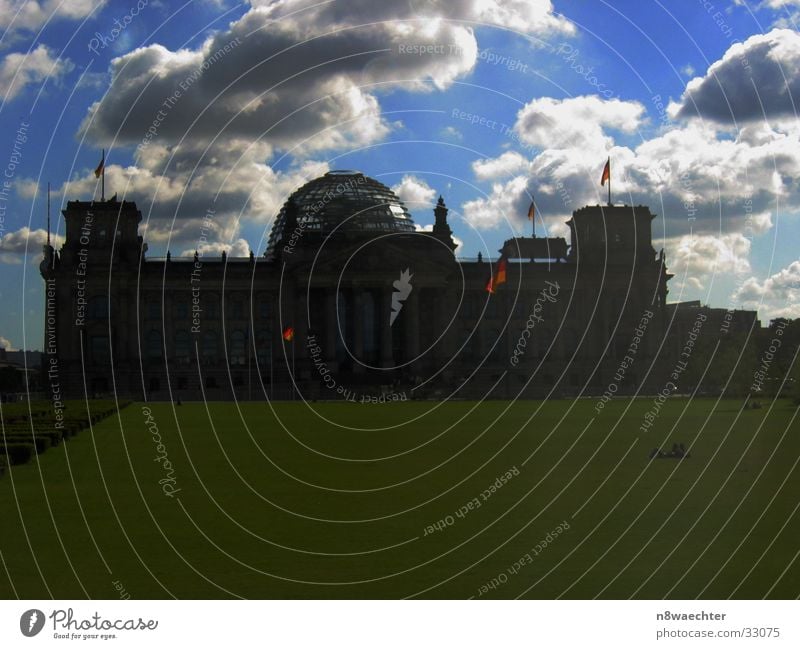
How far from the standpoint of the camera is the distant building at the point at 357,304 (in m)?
122

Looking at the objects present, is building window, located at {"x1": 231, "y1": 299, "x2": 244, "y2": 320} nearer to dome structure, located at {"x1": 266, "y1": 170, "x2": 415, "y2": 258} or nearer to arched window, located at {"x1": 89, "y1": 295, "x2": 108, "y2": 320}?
dome structure, located at {"x1": 266, "y1": 170, "x2": 415, "y2": 258}

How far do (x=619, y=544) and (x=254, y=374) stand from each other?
100781 mm

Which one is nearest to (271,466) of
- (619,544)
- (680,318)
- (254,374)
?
(619,544)

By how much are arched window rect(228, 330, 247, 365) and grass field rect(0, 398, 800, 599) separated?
79.2m

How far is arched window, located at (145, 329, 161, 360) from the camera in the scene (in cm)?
12638

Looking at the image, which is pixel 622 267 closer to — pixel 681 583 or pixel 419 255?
pixel 419 255

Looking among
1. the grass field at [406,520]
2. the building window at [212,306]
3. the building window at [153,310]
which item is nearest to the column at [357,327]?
the building window at [212,306]

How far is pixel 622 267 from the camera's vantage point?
Result: 5064 inches

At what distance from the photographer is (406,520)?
2595 cm

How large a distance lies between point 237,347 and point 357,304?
1441cm

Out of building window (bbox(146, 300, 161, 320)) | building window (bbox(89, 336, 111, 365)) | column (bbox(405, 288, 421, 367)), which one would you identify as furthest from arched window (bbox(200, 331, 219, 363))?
column (bbox(405, 288, 421, 367))

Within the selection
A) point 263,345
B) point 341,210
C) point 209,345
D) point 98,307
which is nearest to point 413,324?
point 341,210

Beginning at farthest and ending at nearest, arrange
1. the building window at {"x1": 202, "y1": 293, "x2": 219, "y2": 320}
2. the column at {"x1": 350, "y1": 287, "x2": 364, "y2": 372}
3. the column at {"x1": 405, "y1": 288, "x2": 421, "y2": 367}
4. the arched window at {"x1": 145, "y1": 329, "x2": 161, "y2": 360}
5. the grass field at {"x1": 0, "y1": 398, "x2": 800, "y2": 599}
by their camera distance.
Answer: the building window at {"x1": 202, "y1": 293, "x2": 219, "y2": 320}, the arched window at {"x1": 145, "y1": 329, "x2": 161, "y2": 360}, the column at {"x1": 350, "y1": 287, "x2": 364, "y2": 372}, the column at {"x1": 405, "y1": 288, "x2": 421, "y2": 367}, the grass field at {"x1": 0, "y1": 398, "x2": 800, "y2": 599}

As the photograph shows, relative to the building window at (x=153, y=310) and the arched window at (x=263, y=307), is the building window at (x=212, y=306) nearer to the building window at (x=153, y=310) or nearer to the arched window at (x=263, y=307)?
the arched window at (x=263, y=307)
